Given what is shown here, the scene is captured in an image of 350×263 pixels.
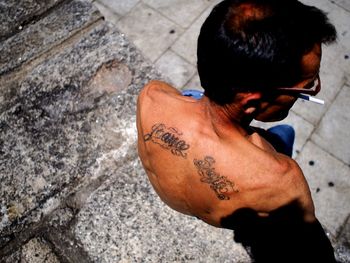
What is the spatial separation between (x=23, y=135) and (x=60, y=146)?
33cm

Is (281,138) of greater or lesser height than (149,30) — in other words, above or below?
above

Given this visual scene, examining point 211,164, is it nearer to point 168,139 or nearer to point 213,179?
point 213,179

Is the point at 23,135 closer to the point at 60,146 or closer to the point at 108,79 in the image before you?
the point at 60,146

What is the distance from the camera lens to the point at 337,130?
3287mm

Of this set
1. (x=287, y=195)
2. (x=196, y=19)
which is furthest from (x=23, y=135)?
(x=196, y=19)

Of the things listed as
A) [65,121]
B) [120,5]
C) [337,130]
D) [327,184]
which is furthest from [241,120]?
[120,5]

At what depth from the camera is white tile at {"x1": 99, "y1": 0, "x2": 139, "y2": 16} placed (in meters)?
4.15

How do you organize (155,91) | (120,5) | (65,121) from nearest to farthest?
(155,91)
(65,121)
(120,5)

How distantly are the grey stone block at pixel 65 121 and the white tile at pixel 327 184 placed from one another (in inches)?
69.8

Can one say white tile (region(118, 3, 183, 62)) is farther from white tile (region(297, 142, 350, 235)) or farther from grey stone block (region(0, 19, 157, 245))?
white tile (region(297, 142, 350, 235))

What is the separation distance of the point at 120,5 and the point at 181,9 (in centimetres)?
81

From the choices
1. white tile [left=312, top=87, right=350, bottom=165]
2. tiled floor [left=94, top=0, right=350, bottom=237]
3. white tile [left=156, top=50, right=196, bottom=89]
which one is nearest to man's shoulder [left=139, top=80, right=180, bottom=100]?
tiled floor [left=94, top=0, right=350, bottom=237]

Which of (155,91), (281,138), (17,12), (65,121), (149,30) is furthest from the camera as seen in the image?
(149,30)

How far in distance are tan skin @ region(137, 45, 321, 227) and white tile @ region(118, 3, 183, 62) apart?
2.16 metres
